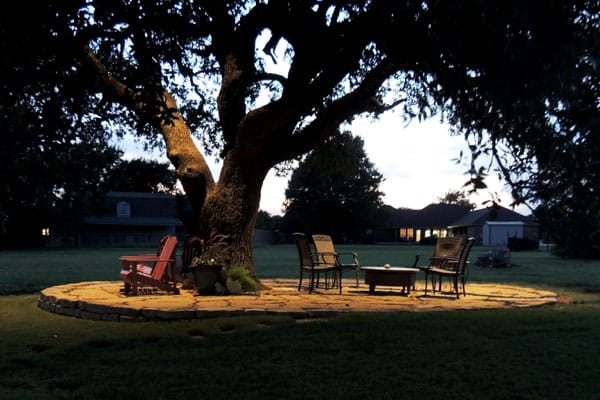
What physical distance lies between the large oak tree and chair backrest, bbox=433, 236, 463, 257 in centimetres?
298

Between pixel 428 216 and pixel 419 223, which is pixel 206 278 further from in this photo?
pixel 428 216

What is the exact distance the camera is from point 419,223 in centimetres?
7412

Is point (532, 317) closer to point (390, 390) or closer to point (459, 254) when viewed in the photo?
point (459, 254)

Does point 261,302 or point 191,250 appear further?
point 191,250

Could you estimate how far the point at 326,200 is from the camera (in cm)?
6081

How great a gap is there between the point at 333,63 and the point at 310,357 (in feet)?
16.6

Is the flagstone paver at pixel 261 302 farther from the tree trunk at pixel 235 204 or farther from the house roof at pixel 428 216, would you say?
the house roof at pixel 428 216

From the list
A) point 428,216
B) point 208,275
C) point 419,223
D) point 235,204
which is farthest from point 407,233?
point 208,275

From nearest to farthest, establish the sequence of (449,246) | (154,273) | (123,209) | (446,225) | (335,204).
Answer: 1. (154,273)
2. (449,246)
3. (123,209)
4. (335,204)
5. (446,225)

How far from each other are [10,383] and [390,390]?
9.99 ft

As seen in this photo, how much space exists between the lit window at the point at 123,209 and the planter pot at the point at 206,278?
44.8 metres

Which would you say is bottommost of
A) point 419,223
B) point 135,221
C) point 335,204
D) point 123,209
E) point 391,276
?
point 391,276

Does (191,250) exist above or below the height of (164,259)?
above

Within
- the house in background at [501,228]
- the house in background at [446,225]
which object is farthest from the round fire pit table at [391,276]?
the house in background at [446,225]
